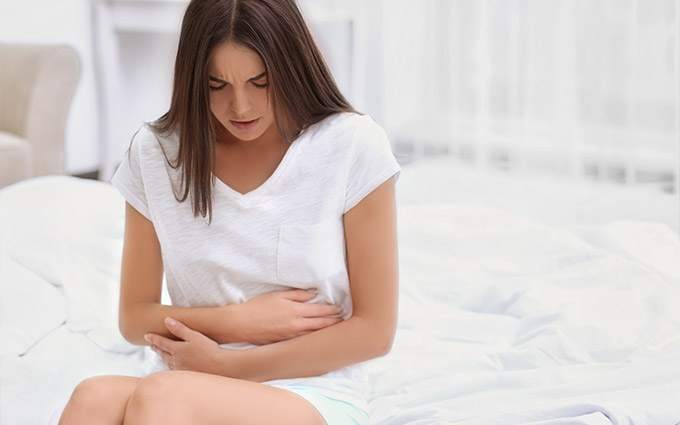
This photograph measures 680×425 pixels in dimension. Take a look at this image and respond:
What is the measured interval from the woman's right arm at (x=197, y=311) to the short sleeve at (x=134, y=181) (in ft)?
0.05

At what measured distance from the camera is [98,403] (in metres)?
0.90

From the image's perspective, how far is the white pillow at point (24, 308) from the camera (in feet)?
4.49

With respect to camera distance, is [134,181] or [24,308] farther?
[24,308]

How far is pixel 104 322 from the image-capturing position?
1452mm

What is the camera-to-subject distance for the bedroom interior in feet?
3.94

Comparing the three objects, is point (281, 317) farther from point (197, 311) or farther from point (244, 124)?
point (244, 124)

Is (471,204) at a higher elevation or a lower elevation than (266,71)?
lower

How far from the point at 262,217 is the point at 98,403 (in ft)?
0.99

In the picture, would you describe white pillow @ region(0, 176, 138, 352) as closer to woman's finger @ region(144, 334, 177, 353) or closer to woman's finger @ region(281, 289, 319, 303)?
woman's finger @ region(144, 334, 177, 353)

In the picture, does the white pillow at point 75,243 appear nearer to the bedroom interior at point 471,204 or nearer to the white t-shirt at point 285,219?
the bedroom interior at point 471,204

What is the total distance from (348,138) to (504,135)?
8.24 ft

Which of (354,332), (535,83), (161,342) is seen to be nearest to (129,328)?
(161,342)

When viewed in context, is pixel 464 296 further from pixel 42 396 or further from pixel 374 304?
pixel 42 396

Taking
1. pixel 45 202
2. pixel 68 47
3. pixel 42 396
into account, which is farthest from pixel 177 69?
pixel 68 47
